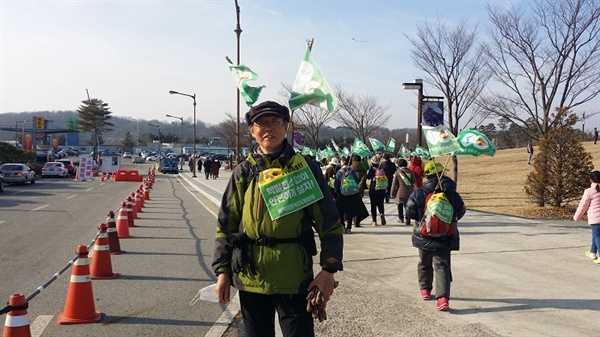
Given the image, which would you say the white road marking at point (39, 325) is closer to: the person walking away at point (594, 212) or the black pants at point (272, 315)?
the black pants at point (272, 315)

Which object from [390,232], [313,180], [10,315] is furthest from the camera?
[390,232]

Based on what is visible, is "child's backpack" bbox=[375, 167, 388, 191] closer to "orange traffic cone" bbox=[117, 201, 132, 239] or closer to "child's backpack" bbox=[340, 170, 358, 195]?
"child's backpack" bbox=[340, 170, 358, 195]

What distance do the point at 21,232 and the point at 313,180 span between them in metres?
11.3

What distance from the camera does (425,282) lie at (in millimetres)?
6602

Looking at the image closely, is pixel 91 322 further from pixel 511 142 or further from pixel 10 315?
pixel 511 142

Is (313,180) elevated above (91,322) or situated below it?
above

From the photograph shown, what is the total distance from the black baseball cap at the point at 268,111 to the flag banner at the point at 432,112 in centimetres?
1628

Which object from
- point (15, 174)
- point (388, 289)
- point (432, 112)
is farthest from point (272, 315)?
point (15, 174)

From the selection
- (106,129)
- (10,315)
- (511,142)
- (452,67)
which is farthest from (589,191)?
(106,129)

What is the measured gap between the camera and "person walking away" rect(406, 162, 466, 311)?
247 inches

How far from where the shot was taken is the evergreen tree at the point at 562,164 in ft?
53.5

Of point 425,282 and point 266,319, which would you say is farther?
point 425,282

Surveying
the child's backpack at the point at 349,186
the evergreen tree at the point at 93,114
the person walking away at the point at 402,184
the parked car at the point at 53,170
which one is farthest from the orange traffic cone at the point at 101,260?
the evergreen tree at the point at 93,114

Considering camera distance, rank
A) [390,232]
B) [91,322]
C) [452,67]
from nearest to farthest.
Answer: [91,322] → [390,232] → [452,67]
